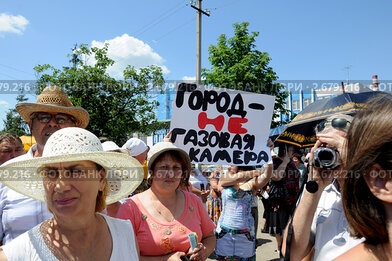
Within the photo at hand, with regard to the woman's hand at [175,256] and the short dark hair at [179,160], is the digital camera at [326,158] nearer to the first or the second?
the woman's hand at [175,256]

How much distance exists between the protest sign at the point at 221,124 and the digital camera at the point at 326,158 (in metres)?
2.01

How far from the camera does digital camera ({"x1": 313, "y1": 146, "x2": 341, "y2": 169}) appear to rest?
1537 mm

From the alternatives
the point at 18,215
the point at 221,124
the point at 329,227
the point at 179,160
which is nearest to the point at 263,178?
the point at 221,124

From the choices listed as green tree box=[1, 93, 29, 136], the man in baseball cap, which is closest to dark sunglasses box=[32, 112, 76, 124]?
the man in baseball cap

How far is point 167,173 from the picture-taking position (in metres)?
2.37

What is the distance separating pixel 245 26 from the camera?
15078mm

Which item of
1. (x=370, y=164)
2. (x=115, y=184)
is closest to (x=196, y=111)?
(x=115, y=184)

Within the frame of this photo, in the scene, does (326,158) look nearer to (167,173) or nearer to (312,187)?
(312,187)

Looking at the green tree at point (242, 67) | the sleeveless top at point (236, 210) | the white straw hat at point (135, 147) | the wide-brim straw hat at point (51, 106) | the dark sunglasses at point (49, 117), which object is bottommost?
the sleeveless top at point (236, 210)

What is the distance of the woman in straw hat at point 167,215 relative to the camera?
209 cm

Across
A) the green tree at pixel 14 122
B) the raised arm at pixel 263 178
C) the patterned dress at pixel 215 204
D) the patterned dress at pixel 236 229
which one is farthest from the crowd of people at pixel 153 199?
the green tree at pixel 14 122

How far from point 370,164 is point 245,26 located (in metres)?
15.3

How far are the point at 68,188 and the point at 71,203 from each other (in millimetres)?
74

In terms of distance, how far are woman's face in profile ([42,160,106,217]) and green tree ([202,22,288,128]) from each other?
13588 mm
